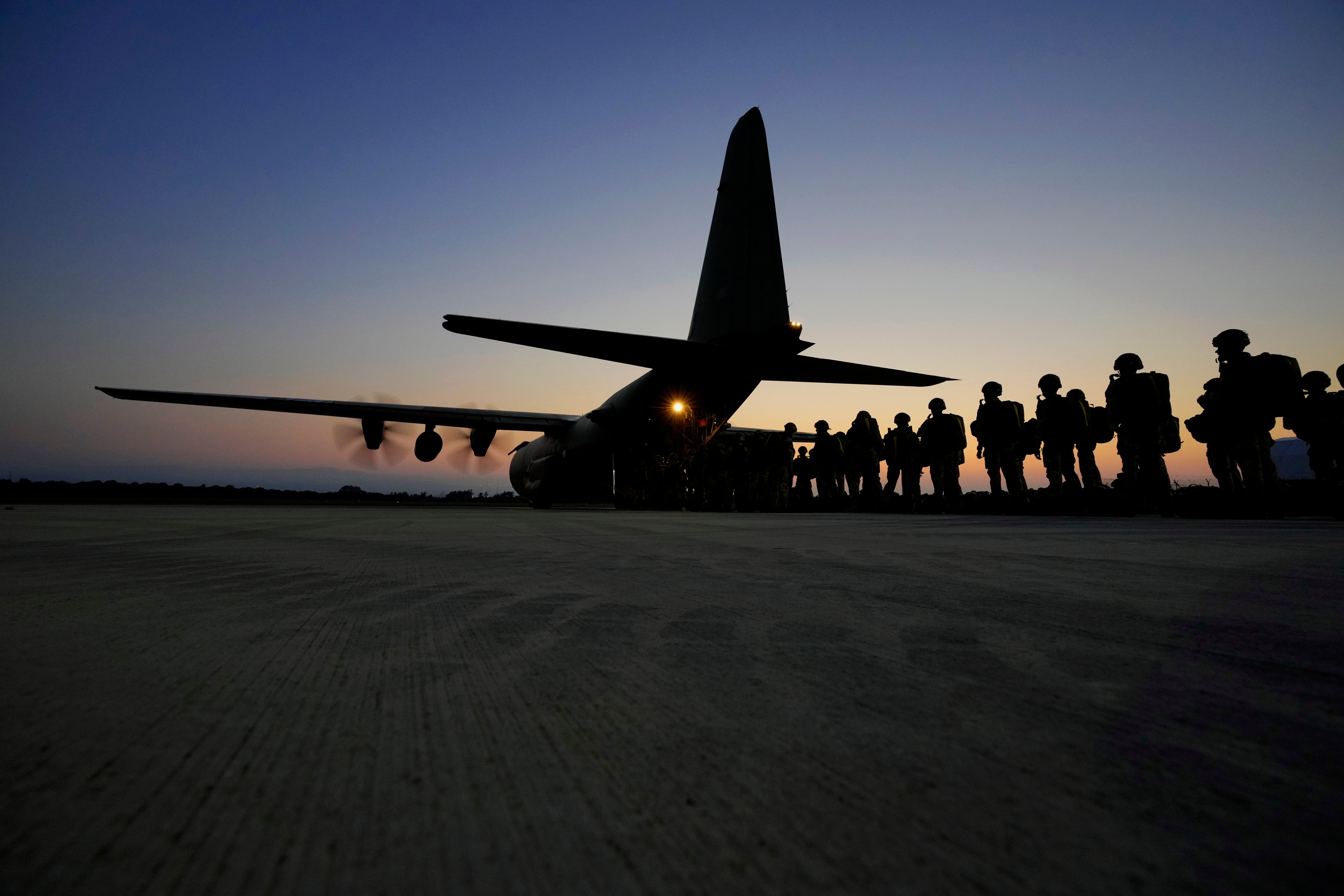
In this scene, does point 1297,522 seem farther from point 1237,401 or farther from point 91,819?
point 91,819

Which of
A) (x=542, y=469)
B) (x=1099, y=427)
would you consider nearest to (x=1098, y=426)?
(x=1099, y=427)

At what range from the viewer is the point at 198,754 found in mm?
991

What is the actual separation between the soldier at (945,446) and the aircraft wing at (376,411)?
12.5 metres

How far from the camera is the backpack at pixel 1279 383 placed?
941cm

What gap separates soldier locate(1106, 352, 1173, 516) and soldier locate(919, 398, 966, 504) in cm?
421

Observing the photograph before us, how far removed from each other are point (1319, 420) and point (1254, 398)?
158 centimetres

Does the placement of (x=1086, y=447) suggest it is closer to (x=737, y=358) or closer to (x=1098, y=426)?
Result: (x=1098, y=426)

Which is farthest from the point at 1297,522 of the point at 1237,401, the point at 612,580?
the point at 612,580

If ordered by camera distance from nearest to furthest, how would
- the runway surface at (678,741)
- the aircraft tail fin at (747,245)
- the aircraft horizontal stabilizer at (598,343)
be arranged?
the runway surface at (678,741), the aircraft horizontal stabilizer at (598,343), the aircraft tail fin at (747,245)

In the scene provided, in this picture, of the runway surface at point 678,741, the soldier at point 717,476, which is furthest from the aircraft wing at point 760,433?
the runway surface at point 678,741

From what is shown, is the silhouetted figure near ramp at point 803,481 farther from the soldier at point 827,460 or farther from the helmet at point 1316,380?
the helmet at point 1316,380

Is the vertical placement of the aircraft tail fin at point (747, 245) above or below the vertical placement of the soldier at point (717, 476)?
above

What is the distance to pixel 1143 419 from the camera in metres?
10.4

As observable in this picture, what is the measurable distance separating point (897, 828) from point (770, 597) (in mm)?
1783
